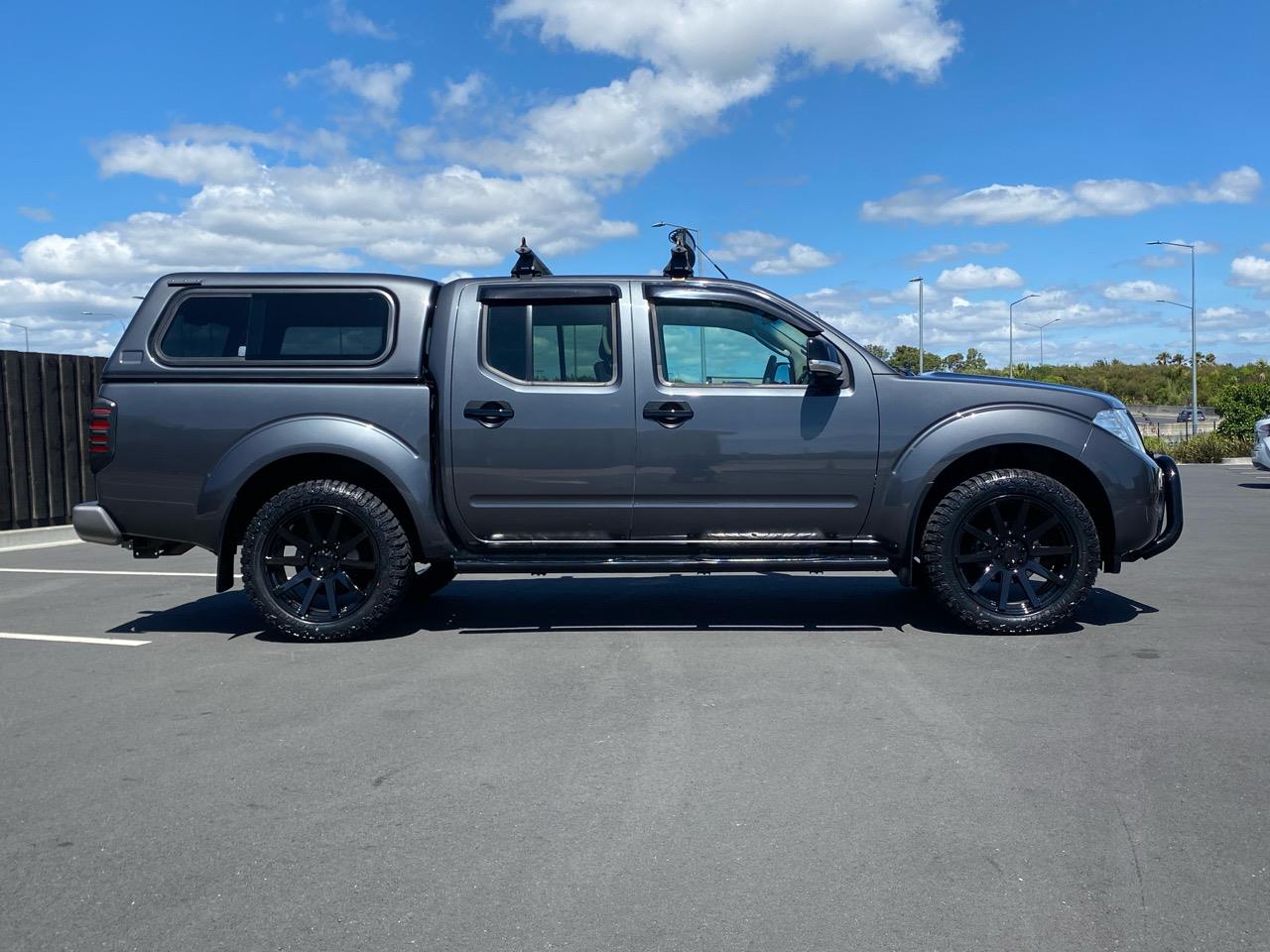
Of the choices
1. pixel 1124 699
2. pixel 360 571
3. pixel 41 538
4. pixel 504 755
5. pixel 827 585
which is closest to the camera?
pixel 504 755

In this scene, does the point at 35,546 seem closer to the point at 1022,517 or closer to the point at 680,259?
the point at 680,259

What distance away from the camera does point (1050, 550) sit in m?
6.29

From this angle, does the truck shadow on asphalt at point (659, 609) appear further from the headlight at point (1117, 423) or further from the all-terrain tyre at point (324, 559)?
the headlight at point (1117, 423)

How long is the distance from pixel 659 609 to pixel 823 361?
210 centimetres

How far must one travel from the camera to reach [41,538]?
12461 mm

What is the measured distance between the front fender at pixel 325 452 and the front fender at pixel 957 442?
8.53ft

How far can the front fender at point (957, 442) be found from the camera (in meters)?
6.23

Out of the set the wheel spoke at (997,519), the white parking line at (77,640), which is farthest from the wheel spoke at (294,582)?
the wheel spoke at (997,519)

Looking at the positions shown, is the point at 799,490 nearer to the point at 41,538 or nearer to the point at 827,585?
the point at 827,585

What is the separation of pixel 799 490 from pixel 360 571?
8.79ft

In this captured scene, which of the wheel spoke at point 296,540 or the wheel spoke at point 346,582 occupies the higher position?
the wheel spoke at point 296,540

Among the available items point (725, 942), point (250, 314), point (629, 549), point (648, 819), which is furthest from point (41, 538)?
point (725, 942)

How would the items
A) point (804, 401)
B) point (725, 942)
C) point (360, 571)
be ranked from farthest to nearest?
point (360, 571), point (804, 401), point (725, 942)

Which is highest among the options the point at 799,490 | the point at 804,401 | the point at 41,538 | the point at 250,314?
the point at 250,314
